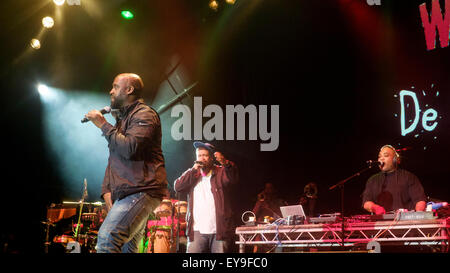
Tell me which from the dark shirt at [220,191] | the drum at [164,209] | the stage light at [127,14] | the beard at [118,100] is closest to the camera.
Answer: the beard at [118,100]

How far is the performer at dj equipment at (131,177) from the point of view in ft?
9.96

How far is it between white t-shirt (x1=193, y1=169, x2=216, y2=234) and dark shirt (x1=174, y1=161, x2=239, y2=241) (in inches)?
2.2

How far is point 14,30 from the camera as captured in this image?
28.8 feet

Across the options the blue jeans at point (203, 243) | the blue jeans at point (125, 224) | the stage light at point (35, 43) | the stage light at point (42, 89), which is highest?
the stage light at point (35, 43)

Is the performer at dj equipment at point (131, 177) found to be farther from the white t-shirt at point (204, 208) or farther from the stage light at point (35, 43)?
the stage light at point (35, 43)

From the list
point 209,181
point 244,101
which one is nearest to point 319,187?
point 244,101

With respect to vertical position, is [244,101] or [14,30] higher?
[14,30]

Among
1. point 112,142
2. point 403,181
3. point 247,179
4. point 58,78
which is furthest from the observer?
point 247,179

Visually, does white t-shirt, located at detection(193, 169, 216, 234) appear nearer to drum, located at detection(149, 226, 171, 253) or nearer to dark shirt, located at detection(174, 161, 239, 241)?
dark shirt, located at detection(174, 161, 239, 241)

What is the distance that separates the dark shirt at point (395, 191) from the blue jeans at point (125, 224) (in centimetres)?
405

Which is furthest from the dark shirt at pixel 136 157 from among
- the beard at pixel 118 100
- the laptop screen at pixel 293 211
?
the laptop screen at pixel 293 211
